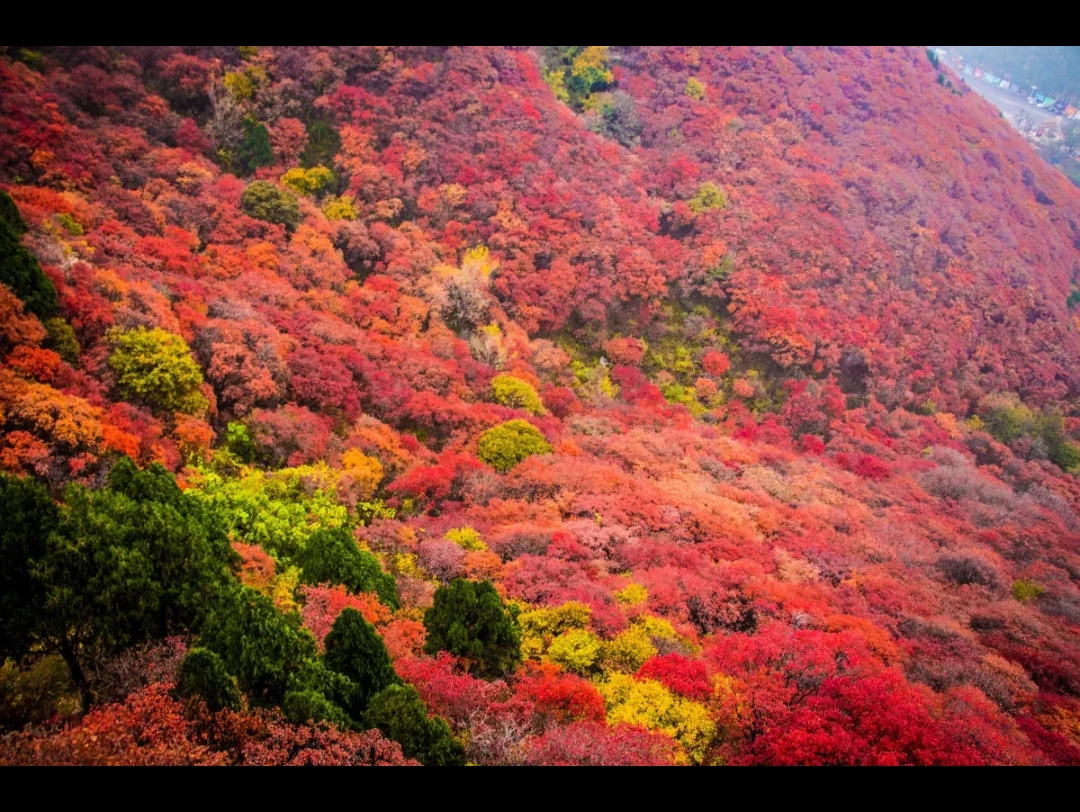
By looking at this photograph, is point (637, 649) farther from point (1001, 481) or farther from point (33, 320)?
point (1001, 481)

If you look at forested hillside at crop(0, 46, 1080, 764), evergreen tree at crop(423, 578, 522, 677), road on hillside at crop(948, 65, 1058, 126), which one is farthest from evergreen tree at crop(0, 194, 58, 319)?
road on hillside at crop(948, 65, 1058, 126)

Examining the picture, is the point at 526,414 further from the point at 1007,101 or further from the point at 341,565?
the point at 1007,101

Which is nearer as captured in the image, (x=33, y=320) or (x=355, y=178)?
(x=33, y=320)

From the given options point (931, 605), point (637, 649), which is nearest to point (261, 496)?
point (637, 649)

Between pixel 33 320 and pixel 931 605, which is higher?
pixel 931 605

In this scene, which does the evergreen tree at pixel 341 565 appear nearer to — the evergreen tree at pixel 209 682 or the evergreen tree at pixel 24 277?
the evergreen tree at pixel 209 682

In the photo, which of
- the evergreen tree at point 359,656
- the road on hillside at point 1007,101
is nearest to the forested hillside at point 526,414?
the evergreen tree at point 359,656

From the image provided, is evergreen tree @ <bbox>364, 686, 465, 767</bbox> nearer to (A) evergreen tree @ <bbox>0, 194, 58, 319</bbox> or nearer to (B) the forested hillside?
(B) the forested hillside

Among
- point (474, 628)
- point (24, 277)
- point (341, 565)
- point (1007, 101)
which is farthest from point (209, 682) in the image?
point (1007, 101)
